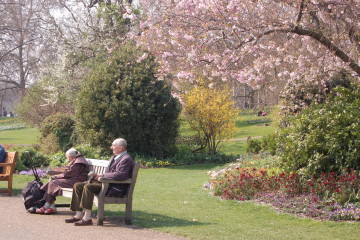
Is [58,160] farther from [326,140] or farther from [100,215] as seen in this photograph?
[326,140]

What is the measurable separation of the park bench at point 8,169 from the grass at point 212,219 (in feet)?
2.30

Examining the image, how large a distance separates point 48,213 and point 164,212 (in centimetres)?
185

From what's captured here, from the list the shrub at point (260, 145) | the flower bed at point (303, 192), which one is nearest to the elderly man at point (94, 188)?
the flower bed at point (303, 192)

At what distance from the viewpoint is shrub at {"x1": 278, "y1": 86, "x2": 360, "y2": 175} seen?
840 centimetres

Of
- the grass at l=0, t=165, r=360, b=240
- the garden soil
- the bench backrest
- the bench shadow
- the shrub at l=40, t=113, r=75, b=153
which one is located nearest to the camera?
the garden soil

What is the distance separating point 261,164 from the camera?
41.2 ft

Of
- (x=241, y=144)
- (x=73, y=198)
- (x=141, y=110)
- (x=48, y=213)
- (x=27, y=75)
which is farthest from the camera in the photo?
(x=27, y=75)

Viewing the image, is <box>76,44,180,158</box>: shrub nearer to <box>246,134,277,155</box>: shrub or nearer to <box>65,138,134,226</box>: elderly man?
<box>246,134,277,155</box>: shrub

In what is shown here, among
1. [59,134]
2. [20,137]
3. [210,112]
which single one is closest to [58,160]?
[59,134]

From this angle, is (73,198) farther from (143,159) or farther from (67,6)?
(67,6)

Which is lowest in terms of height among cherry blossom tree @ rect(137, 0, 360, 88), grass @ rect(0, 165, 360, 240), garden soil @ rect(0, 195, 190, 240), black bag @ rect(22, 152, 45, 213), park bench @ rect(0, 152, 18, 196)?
grass @ rect(0, 165, 360, 240)

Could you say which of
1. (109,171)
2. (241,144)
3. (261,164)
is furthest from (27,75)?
(109,171)

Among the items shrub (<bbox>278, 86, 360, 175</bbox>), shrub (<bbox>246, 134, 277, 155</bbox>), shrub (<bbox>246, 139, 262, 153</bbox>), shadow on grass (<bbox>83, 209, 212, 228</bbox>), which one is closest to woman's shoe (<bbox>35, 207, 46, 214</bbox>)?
shadow on grass (<bbox>83, 209, 212, 228</bbox>)

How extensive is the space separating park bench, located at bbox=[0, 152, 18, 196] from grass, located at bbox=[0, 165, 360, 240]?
70 cm
